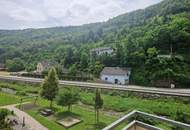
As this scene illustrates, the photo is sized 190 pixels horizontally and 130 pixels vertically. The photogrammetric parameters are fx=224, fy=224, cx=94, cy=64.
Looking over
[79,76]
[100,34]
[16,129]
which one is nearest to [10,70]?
[79,76]

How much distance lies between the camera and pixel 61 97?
2819 cm

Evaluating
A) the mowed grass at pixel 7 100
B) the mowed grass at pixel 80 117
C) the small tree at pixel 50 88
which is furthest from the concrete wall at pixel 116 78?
the mowed grass at pixel 7 100

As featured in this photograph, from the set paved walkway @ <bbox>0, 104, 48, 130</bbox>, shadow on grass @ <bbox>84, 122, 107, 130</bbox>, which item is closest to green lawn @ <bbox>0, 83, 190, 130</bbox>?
shadow on grass @ <bbox>84, 122, 107, 130</bbox>

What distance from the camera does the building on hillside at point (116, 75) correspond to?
1832 inches

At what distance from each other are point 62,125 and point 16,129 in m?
4.68

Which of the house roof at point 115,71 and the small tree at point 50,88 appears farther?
the house roof at point 115,71

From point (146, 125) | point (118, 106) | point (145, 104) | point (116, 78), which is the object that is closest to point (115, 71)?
point (116, 78)

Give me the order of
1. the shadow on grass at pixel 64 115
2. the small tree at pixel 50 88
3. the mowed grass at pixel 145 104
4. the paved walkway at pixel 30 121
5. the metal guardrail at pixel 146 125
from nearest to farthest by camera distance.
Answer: the metal guardrail at pixel 146 125 < the paved walkway at pixel 30 121 < the shadow on grass at pixel 64 115 < the mowed grass at pixel 145 104 < the small tree at pixel 50 88

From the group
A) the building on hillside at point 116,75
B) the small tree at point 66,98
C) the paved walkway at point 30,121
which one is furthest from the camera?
the building on hillside at point 116,75

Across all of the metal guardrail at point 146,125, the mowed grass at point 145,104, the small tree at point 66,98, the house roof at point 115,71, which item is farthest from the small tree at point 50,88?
the metal guardrail at point 146,125

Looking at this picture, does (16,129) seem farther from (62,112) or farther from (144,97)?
(144,97)

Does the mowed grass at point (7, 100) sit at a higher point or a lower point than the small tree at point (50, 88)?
lower

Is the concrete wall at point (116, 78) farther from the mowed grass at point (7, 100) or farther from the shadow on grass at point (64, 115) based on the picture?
the shadow on grass at point (64, 115)

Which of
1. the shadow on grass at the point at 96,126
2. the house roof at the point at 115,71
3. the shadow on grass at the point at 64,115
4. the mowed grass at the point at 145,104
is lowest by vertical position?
the shadow on grass at the point at 96,126
